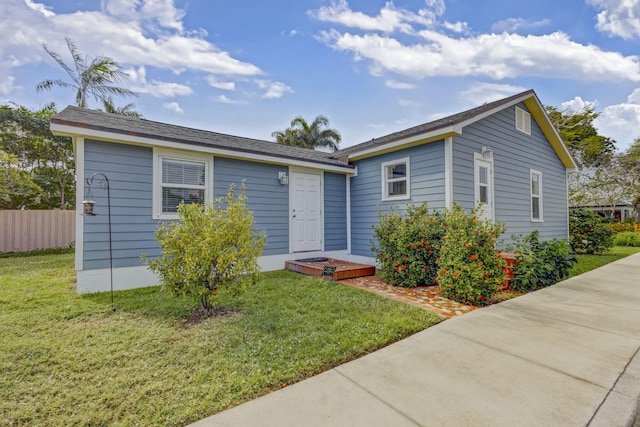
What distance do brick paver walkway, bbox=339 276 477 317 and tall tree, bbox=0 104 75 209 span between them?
16346mm

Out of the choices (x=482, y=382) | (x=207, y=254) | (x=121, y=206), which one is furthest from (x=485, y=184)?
(x=121, y=206)

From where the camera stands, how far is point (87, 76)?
44.0 ft

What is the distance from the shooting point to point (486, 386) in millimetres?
2158

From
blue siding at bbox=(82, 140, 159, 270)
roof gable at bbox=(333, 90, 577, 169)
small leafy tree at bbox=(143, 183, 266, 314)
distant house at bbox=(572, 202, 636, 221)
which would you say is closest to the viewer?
small leafy tree at bbox=(143, 183, 266, 314)

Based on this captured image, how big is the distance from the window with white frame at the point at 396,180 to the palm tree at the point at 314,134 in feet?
51.1

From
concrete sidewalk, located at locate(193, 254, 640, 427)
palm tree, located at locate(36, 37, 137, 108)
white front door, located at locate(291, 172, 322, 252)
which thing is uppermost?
palm tree, located at locate(36, 37, 137, 108)

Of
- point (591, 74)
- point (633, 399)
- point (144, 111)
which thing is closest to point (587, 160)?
point (591, 74)

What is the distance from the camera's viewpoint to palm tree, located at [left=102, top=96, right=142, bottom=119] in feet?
47.3

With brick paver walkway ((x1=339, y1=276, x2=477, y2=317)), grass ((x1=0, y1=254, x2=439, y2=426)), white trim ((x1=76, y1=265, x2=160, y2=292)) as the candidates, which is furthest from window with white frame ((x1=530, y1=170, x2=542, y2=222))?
white trim ((x1=76, y1=265, x2=160, y2=292))

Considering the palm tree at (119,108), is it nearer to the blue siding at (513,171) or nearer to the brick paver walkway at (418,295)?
the brick paver walkway at (418,295)

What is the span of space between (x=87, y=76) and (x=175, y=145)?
12.5 meters

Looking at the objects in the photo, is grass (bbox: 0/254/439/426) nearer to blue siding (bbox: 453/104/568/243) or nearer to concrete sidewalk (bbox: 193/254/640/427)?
concrete sidewalk (bbox: 193/254/640/427)

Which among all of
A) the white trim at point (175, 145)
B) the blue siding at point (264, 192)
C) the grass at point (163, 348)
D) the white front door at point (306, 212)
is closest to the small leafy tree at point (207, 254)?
the grass at point (163, 348)

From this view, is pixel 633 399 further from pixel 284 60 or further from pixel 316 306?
pixel 284 60
